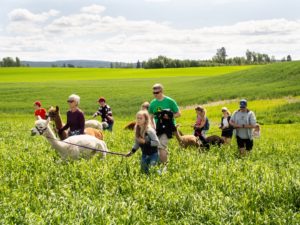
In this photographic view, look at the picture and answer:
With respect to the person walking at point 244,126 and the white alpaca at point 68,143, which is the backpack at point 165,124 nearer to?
the white alpaca at point 68,143

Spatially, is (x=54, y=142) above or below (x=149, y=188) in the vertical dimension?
above

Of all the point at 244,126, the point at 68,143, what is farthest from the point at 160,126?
the point at 244,126

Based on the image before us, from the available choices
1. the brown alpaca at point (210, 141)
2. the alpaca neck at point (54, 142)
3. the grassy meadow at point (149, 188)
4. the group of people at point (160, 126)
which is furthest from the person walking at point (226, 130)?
the alpaca neck at point (54, 142)

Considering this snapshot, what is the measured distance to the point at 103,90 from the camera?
5691cm

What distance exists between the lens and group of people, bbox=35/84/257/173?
→ 952 centimetres

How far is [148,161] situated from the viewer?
989cm

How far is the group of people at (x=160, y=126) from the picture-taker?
375 inches

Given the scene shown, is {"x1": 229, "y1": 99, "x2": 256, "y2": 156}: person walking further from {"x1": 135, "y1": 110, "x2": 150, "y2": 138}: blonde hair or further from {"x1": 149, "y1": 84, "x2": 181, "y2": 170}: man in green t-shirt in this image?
{"x1": 135, "y1": 110, "x2": 150, "y2": 138}: blonde hair

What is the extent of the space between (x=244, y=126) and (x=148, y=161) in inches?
159

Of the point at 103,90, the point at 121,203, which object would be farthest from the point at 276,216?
the point at 103,90

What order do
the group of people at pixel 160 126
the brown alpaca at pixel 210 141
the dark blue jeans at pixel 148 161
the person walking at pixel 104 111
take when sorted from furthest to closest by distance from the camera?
the person walking at pixel 104 111 < the brown alpaca at pixel 210 141 < the dark blue jeans at pixel 148 161 < the group of people at pixel 160 126

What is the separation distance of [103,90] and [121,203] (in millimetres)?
50249

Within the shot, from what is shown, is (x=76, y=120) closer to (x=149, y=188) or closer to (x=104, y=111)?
(x=149, y=188)

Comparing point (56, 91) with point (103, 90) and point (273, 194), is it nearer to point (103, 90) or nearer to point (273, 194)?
point (103, 90)
